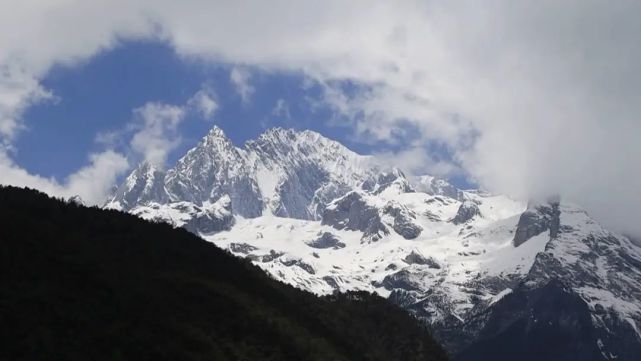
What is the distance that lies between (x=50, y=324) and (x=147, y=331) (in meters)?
19.3

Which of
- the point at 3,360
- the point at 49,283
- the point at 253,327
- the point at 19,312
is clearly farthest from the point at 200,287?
the point at 3,360

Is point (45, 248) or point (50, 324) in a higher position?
point (45, 248)

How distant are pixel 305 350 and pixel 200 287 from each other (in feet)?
85.6

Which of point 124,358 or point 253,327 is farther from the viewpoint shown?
point 253,327

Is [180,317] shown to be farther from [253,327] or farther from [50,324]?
[50,324]

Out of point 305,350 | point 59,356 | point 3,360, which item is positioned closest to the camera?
point 3,360

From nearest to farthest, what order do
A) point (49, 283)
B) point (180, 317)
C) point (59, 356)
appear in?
point (59, 356)
point (49, 283)
point (180, 317)

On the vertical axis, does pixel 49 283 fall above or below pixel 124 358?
above

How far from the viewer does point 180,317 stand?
17675 centimetres

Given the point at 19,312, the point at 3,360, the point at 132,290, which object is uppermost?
the point at 132,290

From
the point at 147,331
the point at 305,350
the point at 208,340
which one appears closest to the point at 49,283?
the point at 147,331

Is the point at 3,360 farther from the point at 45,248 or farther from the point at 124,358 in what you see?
the point at 45,248

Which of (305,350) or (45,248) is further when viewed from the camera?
(305,350)

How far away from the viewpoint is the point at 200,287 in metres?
200
